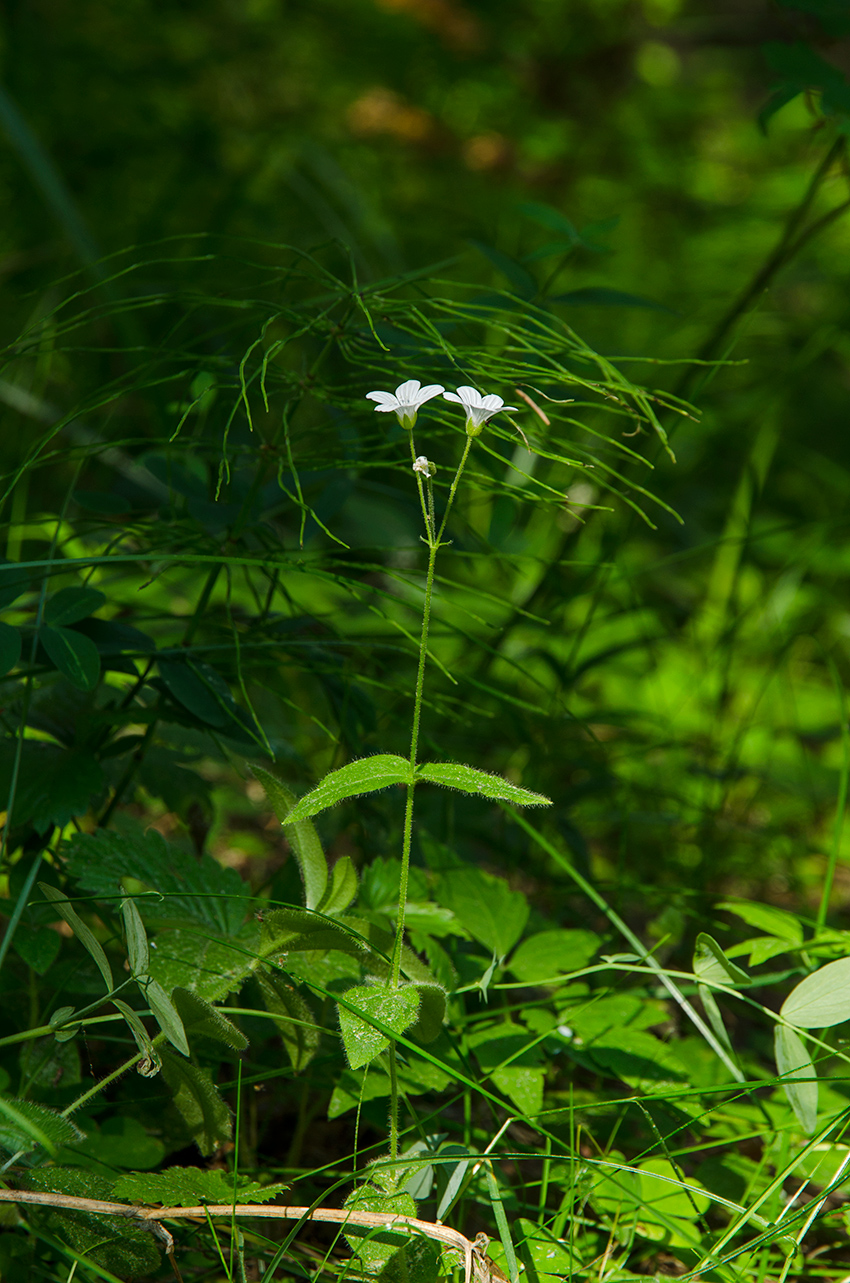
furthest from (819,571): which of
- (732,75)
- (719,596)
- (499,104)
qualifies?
(732,75)

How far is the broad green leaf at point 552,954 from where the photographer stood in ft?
2.80

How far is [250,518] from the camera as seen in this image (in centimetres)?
98

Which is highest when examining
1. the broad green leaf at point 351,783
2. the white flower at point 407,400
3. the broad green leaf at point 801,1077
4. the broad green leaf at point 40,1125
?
the white flower at point 407,400

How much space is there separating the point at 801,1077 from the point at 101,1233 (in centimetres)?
55

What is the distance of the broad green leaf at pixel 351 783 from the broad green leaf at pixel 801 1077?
0.40 metres

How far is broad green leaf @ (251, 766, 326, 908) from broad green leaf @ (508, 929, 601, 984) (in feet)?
0.72

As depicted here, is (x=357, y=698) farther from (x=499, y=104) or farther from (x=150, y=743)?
(x=499, y=104)

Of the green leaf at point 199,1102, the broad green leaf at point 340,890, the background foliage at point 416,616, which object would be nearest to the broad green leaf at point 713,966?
the background foliage at point 416,616

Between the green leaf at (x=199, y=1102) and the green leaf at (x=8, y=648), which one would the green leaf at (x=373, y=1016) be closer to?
the green leaf at (x=199, y=1102)

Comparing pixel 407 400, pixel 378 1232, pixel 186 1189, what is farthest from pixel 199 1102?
pixel 407 400

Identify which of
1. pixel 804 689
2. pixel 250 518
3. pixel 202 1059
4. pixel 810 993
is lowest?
pixel 804 689

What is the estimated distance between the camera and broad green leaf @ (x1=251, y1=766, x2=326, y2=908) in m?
0.74

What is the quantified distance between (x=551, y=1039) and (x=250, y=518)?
599 millimetres

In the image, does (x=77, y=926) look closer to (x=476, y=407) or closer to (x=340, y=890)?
(x=340, y=890)
